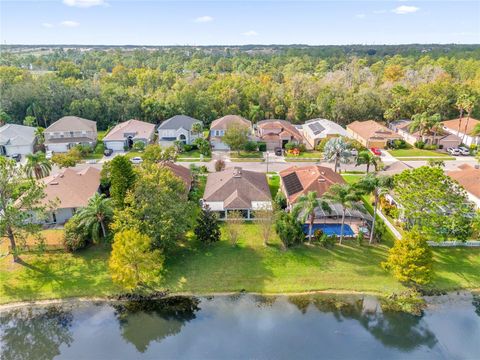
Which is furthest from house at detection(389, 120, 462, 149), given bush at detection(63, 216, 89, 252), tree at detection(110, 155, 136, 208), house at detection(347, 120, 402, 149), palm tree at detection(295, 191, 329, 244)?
bush at detection(63, 216, 89, 252)

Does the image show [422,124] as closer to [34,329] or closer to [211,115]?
[211,115]

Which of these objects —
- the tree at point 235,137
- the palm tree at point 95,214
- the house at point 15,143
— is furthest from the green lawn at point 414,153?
the house at point 15,143

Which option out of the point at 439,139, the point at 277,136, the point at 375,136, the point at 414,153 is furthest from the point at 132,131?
the point at 439,139

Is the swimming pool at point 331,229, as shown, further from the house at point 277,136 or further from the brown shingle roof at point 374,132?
the brown shingle roof at point 374,132

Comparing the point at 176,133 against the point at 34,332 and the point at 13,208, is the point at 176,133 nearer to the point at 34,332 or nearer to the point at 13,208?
the point at 13,208

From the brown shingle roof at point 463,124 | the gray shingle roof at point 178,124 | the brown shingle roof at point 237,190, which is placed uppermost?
the gray shingle roof at point 178,124

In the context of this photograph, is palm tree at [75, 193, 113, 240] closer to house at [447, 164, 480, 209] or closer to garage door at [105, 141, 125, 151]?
garage door at [105, 141, 125, 151]
